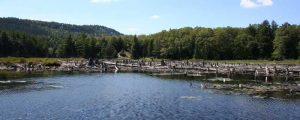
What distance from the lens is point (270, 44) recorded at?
173 metres

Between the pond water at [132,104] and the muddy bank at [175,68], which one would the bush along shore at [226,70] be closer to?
the muddy bank at [175,68]

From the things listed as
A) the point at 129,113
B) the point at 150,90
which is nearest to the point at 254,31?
the point at 150,90

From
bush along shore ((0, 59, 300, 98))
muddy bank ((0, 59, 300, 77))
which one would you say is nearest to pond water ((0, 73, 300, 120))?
bush along shore ((0, 59, 300, 98))

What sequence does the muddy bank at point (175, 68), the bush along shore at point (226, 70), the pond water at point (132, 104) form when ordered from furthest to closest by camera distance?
the muddy bank at point (175, 68) < the bush along shore at point (226, 70) < the pond water at point (132, 104)

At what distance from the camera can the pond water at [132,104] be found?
172 feet

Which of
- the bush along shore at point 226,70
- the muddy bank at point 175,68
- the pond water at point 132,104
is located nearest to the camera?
the pond water at point 132,104

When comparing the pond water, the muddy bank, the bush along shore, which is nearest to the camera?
the pond water

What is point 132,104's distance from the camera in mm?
61656

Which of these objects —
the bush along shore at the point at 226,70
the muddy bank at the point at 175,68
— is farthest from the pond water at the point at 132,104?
the muddy bank at the point at 175,68

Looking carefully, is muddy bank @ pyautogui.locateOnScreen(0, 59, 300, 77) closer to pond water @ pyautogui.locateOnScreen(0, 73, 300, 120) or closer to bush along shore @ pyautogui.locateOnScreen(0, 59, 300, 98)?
bush along shore @ pyautogui.locateOnScreen(0, 59, 300, 98)

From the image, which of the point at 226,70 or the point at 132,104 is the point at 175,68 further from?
the point at 132,104

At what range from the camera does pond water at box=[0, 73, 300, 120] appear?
172 feet

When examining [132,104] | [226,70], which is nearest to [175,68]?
[226,70]

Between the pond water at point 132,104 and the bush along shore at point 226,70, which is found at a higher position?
the bush along shore at point 226,70
